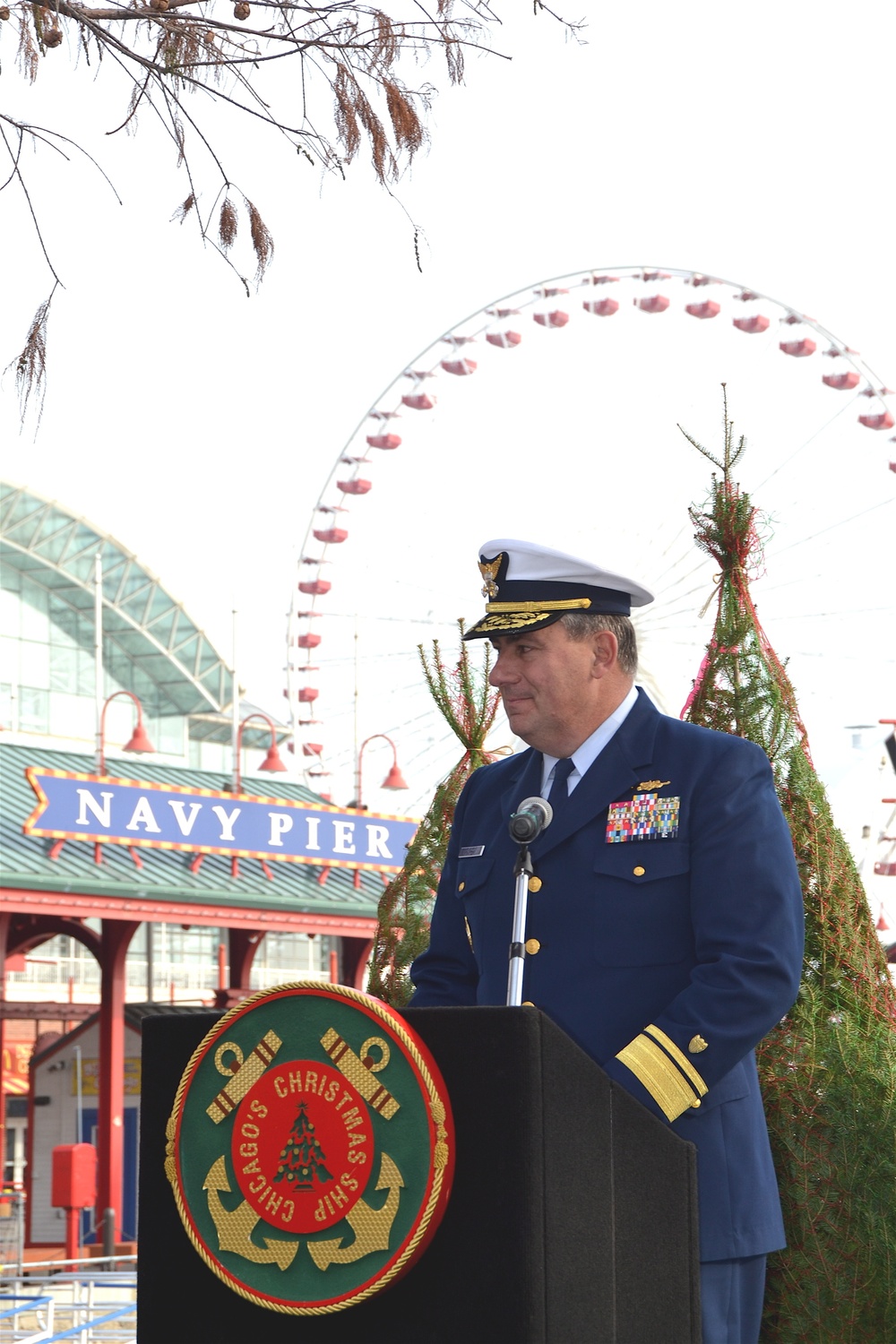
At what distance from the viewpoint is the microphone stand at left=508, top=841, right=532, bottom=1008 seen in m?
2.39

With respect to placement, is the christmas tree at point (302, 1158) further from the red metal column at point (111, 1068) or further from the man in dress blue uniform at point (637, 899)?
the red metal column at point (111, 1068)

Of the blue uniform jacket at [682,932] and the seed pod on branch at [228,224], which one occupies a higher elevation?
the seed pod on branch at [228,224]

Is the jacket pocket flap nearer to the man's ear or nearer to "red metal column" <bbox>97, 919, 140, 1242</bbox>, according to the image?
the man's ear

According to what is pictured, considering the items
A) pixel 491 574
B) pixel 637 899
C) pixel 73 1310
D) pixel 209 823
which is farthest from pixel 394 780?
pixel 637 899

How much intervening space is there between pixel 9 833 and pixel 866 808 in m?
16.6

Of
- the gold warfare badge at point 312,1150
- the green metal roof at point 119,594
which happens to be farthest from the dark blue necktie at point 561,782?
the green metal roof at point 119,594

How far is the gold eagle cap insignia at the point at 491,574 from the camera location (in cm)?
271

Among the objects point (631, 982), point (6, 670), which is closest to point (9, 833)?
point (631, 982)

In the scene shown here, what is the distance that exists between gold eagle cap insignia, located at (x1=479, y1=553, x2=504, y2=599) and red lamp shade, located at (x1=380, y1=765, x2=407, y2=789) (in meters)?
18.6

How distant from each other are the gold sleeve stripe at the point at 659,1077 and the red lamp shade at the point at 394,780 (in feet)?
62.8

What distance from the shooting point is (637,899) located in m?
2.50

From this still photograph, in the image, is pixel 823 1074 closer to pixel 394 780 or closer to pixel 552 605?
pixel 552 605

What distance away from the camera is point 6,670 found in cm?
3438

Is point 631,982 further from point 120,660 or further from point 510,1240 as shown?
point 120,660
